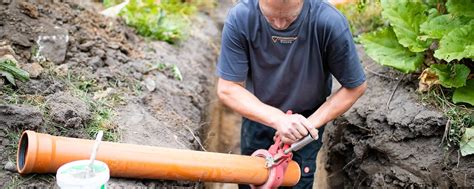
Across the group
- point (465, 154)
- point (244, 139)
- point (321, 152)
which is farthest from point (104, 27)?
point (465, 154)

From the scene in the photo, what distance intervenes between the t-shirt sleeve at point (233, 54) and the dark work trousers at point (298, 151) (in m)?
0.49

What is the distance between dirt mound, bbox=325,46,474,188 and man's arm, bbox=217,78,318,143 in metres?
1.00

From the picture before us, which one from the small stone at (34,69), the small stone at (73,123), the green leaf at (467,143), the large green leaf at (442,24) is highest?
the small stone at (34,69)

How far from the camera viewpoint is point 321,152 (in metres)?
4.22

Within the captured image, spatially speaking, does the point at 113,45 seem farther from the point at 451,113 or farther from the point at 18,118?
the point at 451,113

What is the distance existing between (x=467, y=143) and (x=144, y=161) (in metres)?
1.78

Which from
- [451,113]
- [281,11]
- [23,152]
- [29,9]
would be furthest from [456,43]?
[29,9]

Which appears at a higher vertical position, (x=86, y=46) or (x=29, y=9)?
(x=29, y=9)

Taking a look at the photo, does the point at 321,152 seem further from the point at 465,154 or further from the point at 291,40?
the point at 291,40

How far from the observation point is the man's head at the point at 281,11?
98.8 inches

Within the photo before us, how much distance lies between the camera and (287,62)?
111 inches

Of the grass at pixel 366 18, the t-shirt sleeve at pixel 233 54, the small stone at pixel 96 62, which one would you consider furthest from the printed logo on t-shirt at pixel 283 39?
the grass at pixel 366 18

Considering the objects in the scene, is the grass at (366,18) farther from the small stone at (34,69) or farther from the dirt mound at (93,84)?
the small stone at (34,69)

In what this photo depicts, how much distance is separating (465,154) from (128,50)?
2419mm
